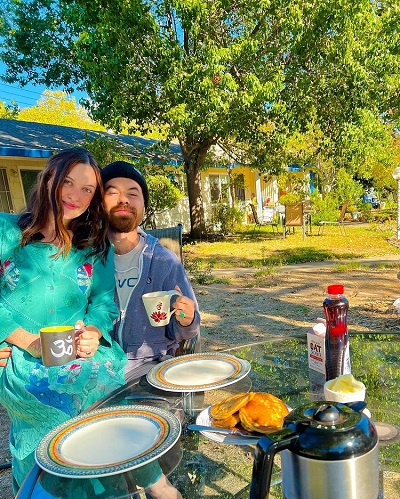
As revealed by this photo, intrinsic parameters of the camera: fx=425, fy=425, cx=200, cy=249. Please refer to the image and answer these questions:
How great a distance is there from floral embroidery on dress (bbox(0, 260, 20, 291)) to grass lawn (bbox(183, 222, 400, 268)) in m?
7.59

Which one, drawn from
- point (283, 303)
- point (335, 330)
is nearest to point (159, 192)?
point (283, 303)

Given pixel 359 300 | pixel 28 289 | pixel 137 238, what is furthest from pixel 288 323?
pixel 28 289

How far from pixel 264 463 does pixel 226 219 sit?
15.4 metres

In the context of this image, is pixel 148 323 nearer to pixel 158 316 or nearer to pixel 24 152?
pixel 158 316

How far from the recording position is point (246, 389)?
1530 mm

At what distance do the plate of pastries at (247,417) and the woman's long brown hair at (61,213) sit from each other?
1.00 m

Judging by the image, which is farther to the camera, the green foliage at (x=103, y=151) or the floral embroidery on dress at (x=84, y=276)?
the green foliage at (x=103, y=151)

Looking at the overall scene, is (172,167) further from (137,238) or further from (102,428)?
(102,428)

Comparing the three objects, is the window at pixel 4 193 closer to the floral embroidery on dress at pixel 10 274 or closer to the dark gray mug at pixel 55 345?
the floral embroidery on dress at pixel 10 274

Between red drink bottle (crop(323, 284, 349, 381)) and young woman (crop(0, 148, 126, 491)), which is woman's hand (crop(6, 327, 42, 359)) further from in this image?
red drink bottle (crop(323, 284, 349, 381))

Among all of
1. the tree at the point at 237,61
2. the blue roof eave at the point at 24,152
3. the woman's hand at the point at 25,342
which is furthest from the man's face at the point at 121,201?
the blue roof eave at the point at 24,152

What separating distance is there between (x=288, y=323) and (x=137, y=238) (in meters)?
3.24

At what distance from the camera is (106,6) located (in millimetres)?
8602

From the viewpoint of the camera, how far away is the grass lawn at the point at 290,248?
31.4 feet
